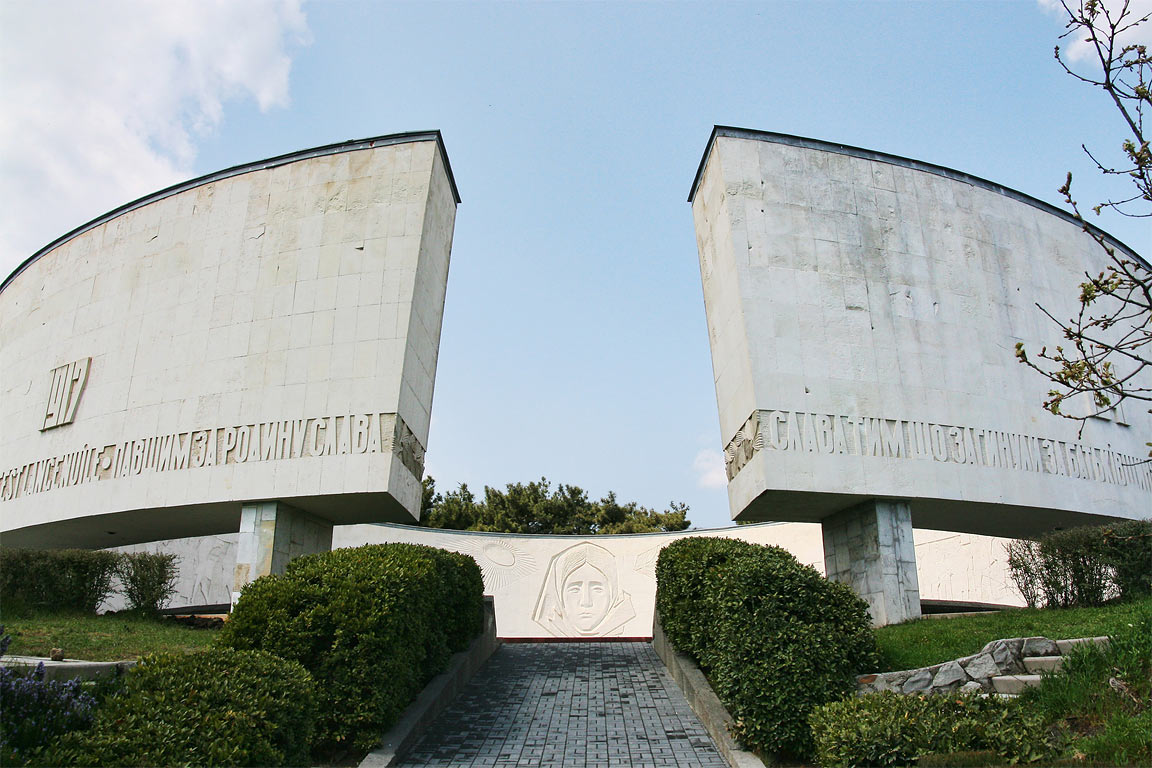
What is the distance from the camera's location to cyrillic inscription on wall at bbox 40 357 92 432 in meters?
13.3

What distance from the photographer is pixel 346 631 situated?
18.9 feet

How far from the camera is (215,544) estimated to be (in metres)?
19.4

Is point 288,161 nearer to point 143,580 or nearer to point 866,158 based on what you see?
point 143,580

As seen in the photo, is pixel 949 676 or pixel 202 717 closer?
pixel 202 717

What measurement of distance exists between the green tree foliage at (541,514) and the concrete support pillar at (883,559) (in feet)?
41.0

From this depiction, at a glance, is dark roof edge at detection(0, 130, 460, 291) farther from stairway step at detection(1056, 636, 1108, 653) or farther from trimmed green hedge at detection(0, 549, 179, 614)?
stairway step at detection(1056, 636, 1108, 653)

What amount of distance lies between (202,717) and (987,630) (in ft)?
22.9

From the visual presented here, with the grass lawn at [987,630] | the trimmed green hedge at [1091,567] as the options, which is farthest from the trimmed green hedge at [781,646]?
the trimmed green hedge at [1091,567]

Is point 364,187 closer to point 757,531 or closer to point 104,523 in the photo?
point 104,523

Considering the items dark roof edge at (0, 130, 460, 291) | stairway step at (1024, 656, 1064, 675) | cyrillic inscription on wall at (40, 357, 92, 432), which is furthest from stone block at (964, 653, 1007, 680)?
cyrillic inscription on wall at (40, 357, 92, 432)

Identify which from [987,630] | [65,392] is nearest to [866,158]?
[987,630]

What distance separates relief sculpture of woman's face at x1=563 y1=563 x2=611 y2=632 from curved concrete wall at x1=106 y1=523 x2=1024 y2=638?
3 cm

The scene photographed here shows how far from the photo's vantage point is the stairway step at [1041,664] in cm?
570

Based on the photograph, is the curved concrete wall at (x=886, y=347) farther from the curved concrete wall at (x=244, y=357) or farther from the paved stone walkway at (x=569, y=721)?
the curved concrete wall at (x=244, y=357)
